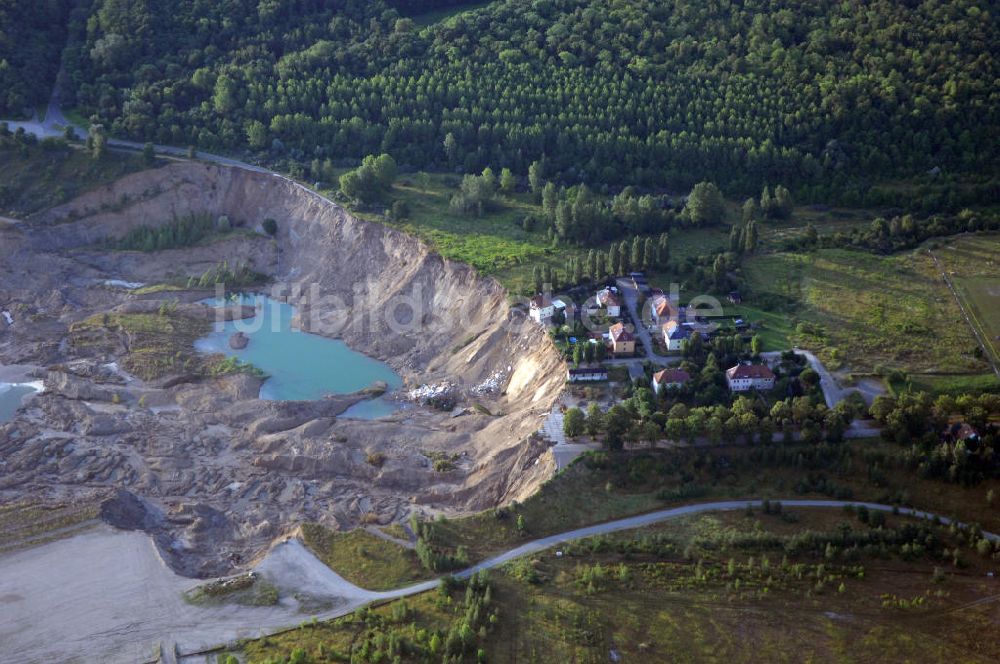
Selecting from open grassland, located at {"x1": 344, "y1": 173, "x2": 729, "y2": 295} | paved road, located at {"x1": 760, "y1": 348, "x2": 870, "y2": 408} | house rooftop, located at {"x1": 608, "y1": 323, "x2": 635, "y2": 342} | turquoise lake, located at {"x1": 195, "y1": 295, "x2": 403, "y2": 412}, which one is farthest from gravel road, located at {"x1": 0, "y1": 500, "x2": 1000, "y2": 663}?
open grassland, located at {"x1": 344, "y1": 173, "x2": 729, "y2": 295}

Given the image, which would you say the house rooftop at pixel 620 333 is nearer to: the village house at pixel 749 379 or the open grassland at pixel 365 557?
the village house at pixel 749 379

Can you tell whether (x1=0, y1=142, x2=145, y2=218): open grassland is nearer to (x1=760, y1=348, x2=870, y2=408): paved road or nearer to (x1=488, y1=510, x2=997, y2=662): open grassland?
(x1=760, y1=348, x2=870, y2=408): paved road

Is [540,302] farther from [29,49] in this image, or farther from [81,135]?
[29,49]

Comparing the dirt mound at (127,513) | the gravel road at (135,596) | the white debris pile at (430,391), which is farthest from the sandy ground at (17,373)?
the white debris pile at (430,391)

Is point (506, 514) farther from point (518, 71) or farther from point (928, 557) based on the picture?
point (518, 71)

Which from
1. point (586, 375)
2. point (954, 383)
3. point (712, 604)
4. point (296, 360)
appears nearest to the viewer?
point (712, 604)

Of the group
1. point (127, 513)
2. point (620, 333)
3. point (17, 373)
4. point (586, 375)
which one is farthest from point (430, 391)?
point (17, 373)

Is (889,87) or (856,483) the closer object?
(856,483)

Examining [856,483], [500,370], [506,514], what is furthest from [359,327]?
[856,483]

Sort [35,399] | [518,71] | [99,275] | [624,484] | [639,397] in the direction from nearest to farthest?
[624,484] → [639,397] → [35,399] → [99,275] → [518,71]
